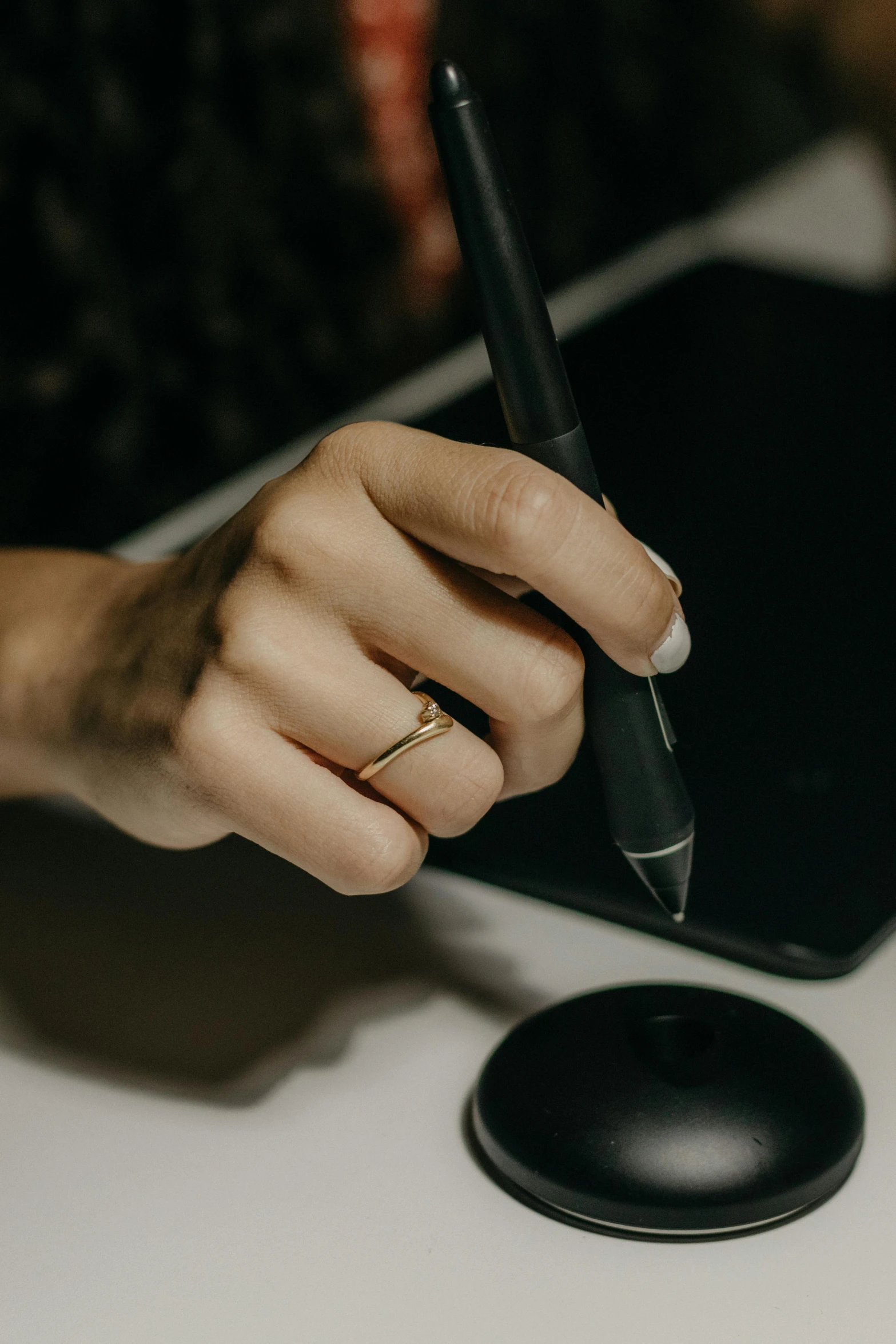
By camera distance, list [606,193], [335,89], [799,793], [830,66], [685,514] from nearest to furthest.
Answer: [799,793] < [685,514] < [830,66] < [335,89] < [606,193]

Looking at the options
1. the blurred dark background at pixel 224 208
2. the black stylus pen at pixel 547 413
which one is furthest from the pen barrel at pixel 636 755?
the blurred dark background at pixel 224 208

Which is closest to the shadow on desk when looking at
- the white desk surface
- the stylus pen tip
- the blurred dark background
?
the white desk surface

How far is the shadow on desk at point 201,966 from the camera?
1.46ft

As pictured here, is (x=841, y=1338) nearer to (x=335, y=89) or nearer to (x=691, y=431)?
(x=691, y=431)

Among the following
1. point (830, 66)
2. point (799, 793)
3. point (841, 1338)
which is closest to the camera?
point (841, 1338)

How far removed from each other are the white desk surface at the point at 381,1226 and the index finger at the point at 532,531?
15 cm

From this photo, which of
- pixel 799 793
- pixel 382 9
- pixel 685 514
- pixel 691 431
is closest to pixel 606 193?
pixel 382 9

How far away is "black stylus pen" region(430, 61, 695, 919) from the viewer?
1.13 ft

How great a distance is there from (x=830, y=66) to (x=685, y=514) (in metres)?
0.47

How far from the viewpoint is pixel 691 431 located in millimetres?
793

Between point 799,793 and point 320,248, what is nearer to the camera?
point 799,793

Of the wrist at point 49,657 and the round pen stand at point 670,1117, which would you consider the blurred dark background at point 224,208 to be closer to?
the wrist at point 49,657

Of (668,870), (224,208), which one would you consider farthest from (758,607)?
(224,208)

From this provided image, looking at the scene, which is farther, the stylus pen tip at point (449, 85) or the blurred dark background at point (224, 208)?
the blurred dark background at point (224, 208)
